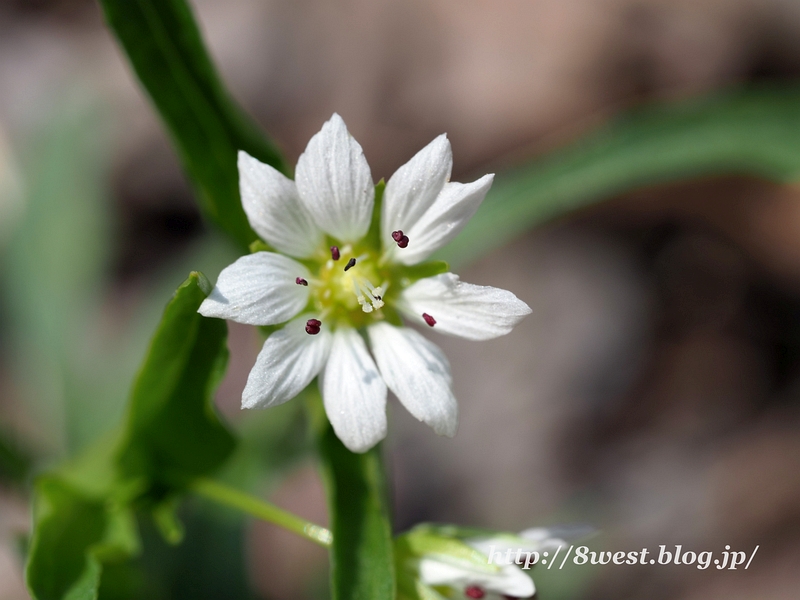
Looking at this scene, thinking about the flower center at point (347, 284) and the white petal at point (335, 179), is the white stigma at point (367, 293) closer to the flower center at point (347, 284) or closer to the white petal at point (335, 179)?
the flower center at point (347, 284)

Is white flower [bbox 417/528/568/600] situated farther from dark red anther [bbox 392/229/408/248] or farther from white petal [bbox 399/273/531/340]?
dark red anther [bbox 392/229/408/248]

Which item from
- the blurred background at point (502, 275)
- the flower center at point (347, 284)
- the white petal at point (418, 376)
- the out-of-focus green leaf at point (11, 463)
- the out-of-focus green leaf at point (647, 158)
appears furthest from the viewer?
the blurred background at point (502, 275)

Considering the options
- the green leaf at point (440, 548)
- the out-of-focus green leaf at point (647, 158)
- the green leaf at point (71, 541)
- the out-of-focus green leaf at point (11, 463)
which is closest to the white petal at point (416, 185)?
the green leaf at point (440, 548)

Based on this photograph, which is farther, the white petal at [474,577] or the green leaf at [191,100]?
the green leaf at [191,100]

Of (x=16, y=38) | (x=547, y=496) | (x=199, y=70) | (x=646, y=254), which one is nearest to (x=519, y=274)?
(x=646, y=254)

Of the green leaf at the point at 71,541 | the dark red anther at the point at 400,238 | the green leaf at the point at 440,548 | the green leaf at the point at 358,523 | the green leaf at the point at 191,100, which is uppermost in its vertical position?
the green leaf at the point at 191,100

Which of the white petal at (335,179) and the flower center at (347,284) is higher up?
the white petal at (335,179)

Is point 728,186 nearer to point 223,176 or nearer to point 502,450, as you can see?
point 502,450
